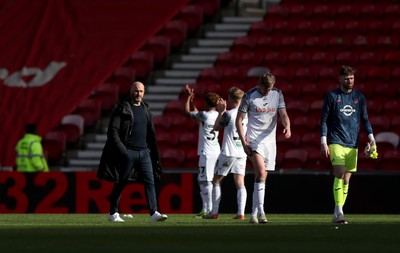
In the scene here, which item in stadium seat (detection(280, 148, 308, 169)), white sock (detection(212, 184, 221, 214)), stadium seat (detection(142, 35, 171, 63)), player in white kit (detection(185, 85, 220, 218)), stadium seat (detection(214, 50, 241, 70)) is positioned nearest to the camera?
white sock (detection(212, 184, 221, 214))

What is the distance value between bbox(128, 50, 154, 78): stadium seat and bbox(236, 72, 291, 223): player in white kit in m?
13.0

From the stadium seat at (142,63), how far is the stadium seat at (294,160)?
212 inches

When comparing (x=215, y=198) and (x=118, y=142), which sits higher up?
(x=118, y=142)

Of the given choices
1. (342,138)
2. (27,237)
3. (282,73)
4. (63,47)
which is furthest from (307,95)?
Result: (27,237)

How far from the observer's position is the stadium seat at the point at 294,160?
24.3 m

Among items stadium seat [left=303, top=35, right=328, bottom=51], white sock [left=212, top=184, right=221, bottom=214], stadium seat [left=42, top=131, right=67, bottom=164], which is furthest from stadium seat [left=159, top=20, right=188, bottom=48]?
white sock [left=212, top=184, right=221, bottom=214]

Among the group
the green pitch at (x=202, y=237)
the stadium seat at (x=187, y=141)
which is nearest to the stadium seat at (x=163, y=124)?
the stadium seat at (x=187, y=141)

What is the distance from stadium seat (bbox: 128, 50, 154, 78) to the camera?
28578 mm

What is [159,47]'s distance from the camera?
2919cm

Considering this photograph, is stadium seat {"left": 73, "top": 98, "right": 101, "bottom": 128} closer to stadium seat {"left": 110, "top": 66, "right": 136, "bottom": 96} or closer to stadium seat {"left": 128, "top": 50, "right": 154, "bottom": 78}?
stadium seat {"left": 110, "top": 66, "right": 136, "bottom": 96}

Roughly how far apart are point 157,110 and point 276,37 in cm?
334

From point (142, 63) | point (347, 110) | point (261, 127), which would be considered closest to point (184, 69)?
point (142, 63)

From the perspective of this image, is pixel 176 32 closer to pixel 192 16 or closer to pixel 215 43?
pixel 192 16

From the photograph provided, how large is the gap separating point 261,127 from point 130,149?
1.82m
